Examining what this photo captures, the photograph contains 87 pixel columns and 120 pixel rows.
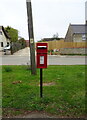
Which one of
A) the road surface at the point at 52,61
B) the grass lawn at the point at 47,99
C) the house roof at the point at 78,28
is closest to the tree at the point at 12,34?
the house roof at the point at 78,28

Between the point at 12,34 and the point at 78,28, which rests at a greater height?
the point at 78,28

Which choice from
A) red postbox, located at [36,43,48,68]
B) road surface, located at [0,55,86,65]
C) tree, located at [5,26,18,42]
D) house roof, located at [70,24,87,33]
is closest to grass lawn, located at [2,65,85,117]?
red postbox, located at [36,43,48,68]

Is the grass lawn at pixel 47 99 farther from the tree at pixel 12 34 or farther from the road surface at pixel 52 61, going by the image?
the tree at pixel 12 34

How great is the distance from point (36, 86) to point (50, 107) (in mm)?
1768

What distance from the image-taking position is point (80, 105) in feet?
12.9

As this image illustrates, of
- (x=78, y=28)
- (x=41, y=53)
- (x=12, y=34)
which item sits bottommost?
(x=41, y=53)

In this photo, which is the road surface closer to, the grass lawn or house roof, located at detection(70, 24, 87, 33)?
the grass lawn

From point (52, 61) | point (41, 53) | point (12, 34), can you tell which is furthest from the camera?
point (12, 34)

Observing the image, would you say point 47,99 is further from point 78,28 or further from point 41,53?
point 78,28

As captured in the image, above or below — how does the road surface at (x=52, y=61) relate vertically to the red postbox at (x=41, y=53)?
below

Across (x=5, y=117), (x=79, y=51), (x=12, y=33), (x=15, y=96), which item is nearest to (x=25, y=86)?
(x=15, y=96)

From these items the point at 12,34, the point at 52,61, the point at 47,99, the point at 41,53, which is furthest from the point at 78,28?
the point at 47,99

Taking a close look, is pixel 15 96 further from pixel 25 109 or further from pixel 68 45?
pixel 68 45

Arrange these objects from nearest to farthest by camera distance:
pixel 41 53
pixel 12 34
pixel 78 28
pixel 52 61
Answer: pixel 41 53 → pixel 52 61 → pixel 78 28 → pixel 12 34
